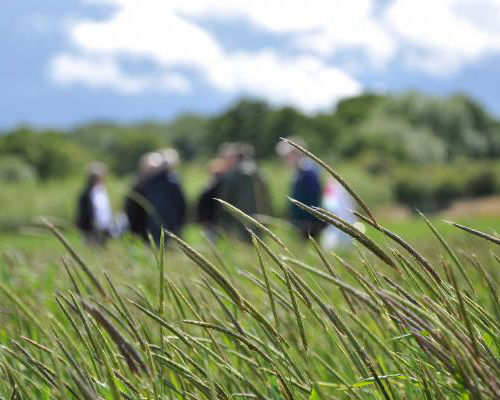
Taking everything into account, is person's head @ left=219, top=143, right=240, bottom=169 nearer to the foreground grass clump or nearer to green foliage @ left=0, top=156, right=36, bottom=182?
the foreground grass clump

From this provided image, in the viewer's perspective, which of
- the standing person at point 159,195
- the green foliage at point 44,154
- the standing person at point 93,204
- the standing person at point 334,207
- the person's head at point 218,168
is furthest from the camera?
the green foliage at point 44,154

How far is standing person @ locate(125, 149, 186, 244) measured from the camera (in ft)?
29.7

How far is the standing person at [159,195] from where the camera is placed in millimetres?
9047

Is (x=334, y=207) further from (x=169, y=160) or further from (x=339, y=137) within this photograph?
(x=339, y=137)

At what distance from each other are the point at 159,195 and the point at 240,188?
4.60 feet

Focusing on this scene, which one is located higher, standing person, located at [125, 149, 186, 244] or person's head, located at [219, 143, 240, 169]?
person's head, located at [219, 143, 240, 169]

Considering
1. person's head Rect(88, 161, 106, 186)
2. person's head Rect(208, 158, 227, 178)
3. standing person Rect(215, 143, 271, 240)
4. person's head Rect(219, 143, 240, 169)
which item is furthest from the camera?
person's head Rect(88, 161, 106, 186)

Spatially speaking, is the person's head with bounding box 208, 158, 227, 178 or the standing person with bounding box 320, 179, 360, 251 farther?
the person's head with bounding box 208, 158, 227, 178

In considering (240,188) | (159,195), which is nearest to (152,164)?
(159,195)

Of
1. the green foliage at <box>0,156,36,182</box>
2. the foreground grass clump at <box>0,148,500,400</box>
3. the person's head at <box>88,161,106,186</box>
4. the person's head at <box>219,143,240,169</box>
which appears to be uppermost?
the foreground grass clump at <box>0,148,500,400</box>

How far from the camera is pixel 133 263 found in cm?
340

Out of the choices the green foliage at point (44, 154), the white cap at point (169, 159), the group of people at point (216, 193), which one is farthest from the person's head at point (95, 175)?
the green foliage at point (44, 154)

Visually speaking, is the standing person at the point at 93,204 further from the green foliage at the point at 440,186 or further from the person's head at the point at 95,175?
the green foliage at the point at 440,186

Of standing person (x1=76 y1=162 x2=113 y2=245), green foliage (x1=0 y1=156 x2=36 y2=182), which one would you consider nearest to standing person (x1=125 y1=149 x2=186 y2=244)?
A: standing person (x1=76 y1=162 x2=113 y2=245)
